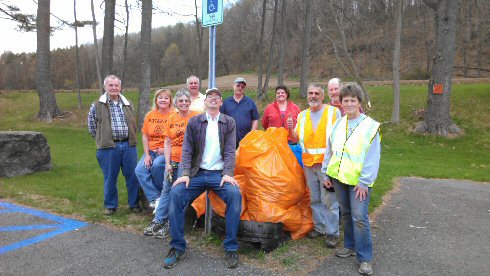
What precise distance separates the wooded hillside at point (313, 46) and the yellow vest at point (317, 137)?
55.4 ft

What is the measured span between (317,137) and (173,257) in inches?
76.3

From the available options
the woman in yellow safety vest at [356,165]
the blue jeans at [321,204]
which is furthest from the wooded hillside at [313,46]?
the woman in yellow safety vest at [356,165]

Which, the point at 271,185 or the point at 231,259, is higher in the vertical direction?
the point at 271,185

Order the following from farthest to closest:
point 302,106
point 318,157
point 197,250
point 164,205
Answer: point 302,106 < point 164,205 < point 318,157 < point 197,250

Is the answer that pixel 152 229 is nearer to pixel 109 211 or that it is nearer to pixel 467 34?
pixel 109 211

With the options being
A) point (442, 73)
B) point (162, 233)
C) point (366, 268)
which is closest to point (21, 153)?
point (162, 233)

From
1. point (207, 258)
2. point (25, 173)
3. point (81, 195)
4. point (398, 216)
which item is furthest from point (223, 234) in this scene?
point (25, 173)

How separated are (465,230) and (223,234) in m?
2.92

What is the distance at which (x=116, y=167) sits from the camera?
5.18m

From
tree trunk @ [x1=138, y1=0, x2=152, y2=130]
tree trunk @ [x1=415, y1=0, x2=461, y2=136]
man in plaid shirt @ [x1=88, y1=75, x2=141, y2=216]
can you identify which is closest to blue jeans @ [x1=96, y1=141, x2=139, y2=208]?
man in plaid shirt @ [x1=88, y1=75, x2=141, y2=216]

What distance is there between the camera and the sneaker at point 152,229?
4461 mm

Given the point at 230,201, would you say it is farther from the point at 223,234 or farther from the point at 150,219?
the point at 150,219

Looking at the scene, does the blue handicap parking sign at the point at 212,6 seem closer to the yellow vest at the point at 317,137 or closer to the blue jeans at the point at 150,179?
the yellow vest at the point at 317,137

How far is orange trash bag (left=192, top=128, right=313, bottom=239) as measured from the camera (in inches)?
163
